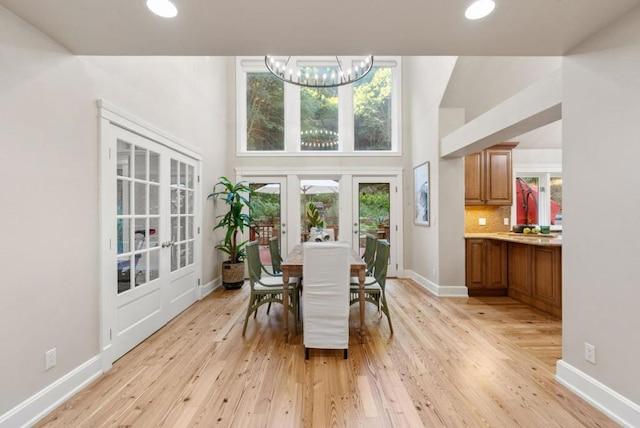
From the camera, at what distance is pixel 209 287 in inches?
181

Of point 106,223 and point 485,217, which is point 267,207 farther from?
point 485,217

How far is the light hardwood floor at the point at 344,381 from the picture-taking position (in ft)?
5.88

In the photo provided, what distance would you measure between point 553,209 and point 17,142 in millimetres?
7039

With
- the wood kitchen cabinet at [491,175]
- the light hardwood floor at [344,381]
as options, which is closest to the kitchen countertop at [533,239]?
the wood kitchen cabinet at [491,175]

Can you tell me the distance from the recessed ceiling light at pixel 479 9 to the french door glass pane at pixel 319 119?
4.04 m

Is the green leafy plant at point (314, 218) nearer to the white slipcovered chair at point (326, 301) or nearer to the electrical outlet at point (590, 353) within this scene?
the white slipcovered chair at point (326, 301)

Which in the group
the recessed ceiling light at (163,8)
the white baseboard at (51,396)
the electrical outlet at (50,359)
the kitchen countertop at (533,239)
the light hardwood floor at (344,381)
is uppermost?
the recessed ceiling light at (163,8)

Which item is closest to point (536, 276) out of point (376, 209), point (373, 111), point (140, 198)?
point (376, 209)

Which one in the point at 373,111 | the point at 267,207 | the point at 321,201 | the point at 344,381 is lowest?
the point at 344,381

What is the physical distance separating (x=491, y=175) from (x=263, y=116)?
413 centimetres

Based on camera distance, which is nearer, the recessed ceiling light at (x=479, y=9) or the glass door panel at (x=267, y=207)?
the recessed ceiling light at (x=479, y=9)

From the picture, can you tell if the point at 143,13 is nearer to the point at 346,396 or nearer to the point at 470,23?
the point at 470,23

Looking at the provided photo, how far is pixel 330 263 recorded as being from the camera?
2510 millimetres

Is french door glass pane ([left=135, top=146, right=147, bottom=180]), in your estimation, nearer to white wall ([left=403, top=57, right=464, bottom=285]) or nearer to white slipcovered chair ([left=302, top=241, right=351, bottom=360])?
white slipcovered chair ([left=302, top=241, right=351, bottom=360])
